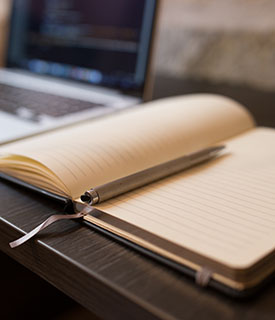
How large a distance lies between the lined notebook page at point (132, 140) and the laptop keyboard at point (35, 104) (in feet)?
0.43

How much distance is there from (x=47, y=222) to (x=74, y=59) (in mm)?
588

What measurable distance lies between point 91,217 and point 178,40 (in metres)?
0.61

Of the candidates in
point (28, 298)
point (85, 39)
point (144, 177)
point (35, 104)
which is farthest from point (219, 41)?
point (28, 298)

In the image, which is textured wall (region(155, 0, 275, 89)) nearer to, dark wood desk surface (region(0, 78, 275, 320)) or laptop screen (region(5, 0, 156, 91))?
laptop screen (region(5, 0, 156, 91))

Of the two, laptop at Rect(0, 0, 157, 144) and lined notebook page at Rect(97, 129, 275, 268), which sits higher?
laptop at Rect(0, 0, 157, 144)

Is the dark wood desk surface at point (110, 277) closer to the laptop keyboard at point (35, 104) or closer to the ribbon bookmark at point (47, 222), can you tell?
the ribbon bookmark at point (47, 222)

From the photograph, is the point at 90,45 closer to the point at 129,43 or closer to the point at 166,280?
the point at 129,43

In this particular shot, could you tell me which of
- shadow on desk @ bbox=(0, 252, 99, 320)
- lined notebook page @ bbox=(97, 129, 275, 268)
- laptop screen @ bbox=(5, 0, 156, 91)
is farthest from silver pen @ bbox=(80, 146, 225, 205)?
laptop screen @ bbox=(5, 0, 156, 91)

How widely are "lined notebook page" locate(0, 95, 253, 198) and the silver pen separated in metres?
0.02

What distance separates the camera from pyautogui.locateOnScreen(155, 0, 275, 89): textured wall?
0.76m

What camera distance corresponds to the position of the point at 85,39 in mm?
858

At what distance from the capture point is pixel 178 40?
0.87m

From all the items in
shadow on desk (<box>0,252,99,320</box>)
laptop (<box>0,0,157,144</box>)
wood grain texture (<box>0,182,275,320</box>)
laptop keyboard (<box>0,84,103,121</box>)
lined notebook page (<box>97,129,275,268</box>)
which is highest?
laptop (<box>0,0,157,144</box>)

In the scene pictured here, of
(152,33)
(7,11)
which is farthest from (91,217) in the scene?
(7,11)
